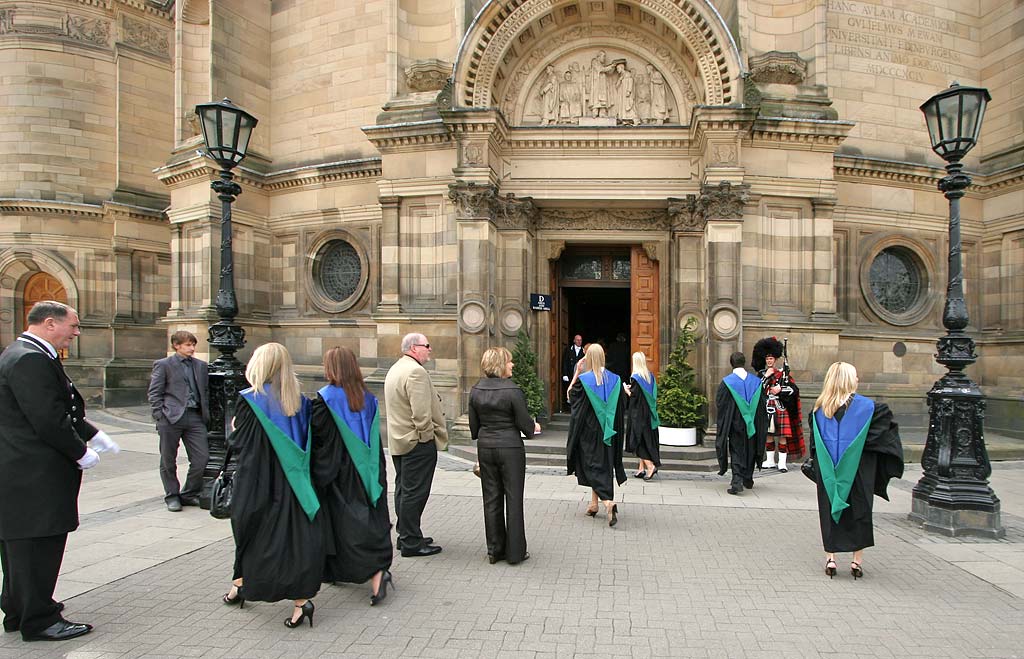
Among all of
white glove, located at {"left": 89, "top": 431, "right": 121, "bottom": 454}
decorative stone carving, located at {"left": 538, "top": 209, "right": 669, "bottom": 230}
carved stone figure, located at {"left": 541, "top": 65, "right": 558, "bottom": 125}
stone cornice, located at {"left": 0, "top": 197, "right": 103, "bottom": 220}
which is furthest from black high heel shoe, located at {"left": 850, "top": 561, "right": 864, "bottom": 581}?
stone cornice, located at {"left": 0, "top": 197, "right": 103, "bottom": 220}

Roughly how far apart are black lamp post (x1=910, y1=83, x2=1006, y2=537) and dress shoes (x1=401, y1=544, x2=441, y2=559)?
570 centimetres

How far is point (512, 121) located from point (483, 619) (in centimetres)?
1091

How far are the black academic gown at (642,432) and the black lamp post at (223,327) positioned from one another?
5.83 meters

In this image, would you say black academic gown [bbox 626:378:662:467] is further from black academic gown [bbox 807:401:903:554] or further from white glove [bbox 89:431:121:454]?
white glove [bbox 89:431:121:454]

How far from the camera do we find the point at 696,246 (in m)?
12.9

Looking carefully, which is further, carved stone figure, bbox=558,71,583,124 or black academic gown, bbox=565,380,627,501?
carved stone figure, bbox=558,71,583,124

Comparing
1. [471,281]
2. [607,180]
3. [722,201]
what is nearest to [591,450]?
[471,281]

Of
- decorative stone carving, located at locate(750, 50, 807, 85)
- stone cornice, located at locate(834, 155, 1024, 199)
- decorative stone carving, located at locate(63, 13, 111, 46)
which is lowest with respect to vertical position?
stone cornice, located at locate(834, 155, 1024, 199)

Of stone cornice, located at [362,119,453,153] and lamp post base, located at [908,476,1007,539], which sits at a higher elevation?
stone cornice, located at [362,119,453,153]

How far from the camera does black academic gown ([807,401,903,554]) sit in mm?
5516

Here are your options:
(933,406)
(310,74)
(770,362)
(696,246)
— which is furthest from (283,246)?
(933,406)

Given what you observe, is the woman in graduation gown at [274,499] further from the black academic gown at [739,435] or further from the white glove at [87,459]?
the black academic gown at [739,435]

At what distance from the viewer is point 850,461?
18.1 ft

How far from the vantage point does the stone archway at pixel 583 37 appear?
11.8m
